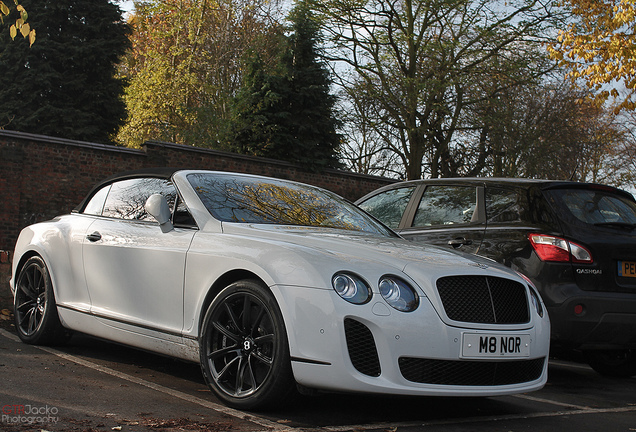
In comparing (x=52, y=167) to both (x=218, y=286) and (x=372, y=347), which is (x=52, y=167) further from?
(x=372, y=347)

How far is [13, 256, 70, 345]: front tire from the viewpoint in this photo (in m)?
5.48

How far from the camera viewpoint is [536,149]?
2703 centimetres

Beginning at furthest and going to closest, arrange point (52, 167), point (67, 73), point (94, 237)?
point (67, 73), point (52, 167), point (94, 237)

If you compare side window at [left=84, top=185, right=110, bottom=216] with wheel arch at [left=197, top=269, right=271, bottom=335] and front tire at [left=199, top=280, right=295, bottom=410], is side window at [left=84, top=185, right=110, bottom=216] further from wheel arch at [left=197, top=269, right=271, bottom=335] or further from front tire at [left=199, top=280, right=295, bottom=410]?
front tire at [left=199, top=280, right=295, bottom=410]

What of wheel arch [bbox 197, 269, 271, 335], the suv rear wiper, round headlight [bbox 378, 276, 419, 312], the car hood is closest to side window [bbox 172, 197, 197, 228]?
the car hood

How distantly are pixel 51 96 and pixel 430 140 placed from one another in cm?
1398

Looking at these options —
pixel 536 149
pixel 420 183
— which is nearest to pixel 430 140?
pixel 536 149

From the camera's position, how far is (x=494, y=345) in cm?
369

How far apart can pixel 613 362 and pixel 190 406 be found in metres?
4.40

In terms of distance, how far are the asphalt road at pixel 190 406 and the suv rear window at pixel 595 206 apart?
1.41 metres

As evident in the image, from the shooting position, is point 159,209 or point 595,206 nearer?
point 159,209

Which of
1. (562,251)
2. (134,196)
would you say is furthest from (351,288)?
(562,251)

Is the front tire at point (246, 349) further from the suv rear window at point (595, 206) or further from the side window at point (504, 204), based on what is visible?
the suv rear window at point (595, 206)

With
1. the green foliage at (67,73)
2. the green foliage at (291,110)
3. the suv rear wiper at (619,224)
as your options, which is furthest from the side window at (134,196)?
the green foliage at (67,73)
